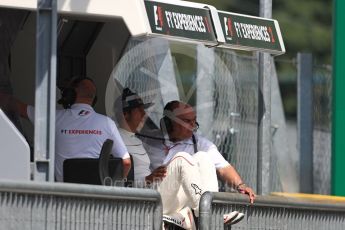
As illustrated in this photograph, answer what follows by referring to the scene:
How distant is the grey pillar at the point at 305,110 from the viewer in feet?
53.0

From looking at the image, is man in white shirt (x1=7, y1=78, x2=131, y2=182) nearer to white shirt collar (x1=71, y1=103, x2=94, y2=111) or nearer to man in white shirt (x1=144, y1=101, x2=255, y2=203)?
white shirt collar (x1=71, y1=103, x2=94, y2=111)

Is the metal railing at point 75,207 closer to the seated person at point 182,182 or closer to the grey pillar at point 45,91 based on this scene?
the grey pillar at point 45,91

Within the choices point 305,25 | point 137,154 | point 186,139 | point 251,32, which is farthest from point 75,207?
point 305,25

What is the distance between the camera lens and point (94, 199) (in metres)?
9.12

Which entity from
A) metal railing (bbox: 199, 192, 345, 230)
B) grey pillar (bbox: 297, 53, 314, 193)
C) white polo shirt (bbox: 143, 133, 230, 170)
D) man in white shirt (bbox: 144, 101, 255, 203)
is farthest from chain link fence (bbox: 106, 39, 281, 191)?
metal railing (bbox: 199, 192, 345, 230)

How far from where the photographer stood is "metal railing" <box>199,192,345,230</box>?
10141 millimetres

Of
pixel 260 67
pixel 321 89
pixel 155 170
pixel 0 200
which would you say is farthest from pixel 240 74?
pixel 0 200

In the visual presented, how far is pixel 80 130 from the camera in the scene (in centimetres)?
1076

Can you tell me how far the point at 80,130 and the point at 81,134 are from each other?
0.05 meters

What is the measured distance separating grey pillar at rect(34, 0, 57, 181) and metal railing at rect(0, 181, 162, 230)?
451 millimetres

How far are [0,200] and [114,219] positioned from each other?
3.42 feet

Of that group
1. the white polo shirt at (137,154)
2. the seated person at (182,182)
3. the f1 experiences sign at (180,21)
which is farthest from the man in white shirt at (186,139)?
the f1 experiences sign at (180,21)

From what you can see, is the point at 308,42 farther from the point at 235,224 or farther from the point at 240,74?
the point at 235,224

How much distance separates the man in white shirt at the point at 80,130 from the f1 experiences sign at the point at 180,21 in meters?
0.99
